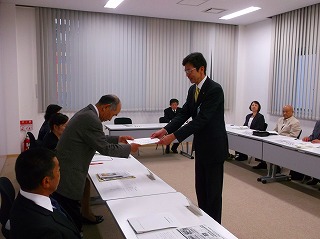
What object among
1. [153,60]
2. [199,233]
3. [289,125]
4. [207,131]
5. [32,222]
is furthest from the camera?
[153,60]

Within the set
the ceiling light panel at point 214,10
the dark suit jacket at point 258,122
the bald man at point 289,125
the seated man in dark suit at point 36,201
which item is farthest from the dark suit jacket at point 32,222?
the ceiling light panel at point 214,10

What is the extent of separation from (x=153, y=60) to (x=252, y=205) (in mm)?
4507

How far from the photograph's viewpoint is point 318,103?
5.83 metres

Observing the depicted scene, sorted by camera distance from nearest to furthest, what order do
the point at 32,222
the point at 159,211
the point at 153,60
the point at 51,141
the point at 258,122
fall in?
1. the point at 32,222
2. the point at 159,211
3. the point at 51,141
4. the point at 258,122
5. the point at 153,60

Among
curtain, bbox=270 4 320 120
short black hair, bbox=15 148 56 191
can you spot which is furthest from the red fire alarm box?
short black hair, bbox=15 148 56 191

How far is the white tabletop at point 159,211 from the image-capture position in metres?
1.53

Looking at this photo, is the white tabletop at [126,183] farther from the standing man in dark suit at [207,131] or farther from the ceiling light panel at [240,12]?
the ceiling light panel at [240,12]

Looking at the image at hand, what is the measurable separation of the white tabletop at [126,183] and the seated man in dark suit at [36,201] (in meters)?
0.70

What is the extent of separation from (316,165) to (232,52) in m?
4.90

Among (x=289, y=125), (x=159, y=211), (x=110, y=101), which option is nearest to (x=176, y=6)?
(x=289, y=125)

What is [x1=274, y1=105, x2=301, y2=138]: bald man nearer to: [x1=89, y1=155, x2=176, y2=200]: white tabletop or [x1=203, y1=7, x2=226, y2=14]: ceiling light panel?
[x1=203, y1=7, x2=226, y2=14]: ceiling light panel

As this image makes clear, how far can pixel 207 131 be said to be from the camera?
246 cm

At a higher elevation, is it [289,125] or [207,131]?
[207,131]

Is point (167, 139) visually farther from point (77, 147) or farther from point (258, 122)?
point (258, 122)
